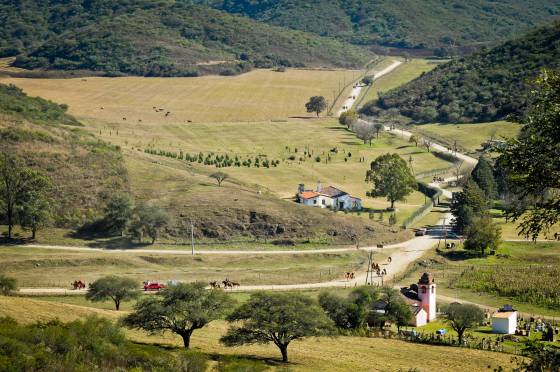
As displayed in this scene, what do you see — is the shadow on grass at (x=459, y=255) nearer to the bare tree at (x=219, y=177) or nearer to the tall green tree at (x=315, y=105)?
the bare tree at (x=219, y=177)

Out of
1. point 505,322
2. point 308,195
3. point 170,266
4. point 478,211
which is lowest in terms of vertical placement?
point 170,266

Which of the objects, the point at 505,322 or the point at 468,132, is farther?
the point at 468,132

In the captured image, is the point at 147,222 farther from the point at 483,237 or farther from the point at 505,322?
→ the point at 505,322

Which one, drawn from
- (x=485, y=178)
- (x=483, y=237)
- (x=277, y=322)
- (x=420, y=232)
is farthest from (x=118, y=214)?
(x=485, y=178)

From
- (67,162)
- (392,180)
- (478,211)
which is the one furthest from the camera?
(392,180)

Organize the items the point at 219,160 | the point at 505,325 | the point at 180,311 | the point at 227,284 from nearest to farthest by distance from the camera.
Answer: the point at 180,311
the point at 505,325
the point at 227,284
the point at 219,160

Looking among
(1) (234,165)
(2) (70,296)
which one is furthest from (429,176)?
(2) (70,296)
